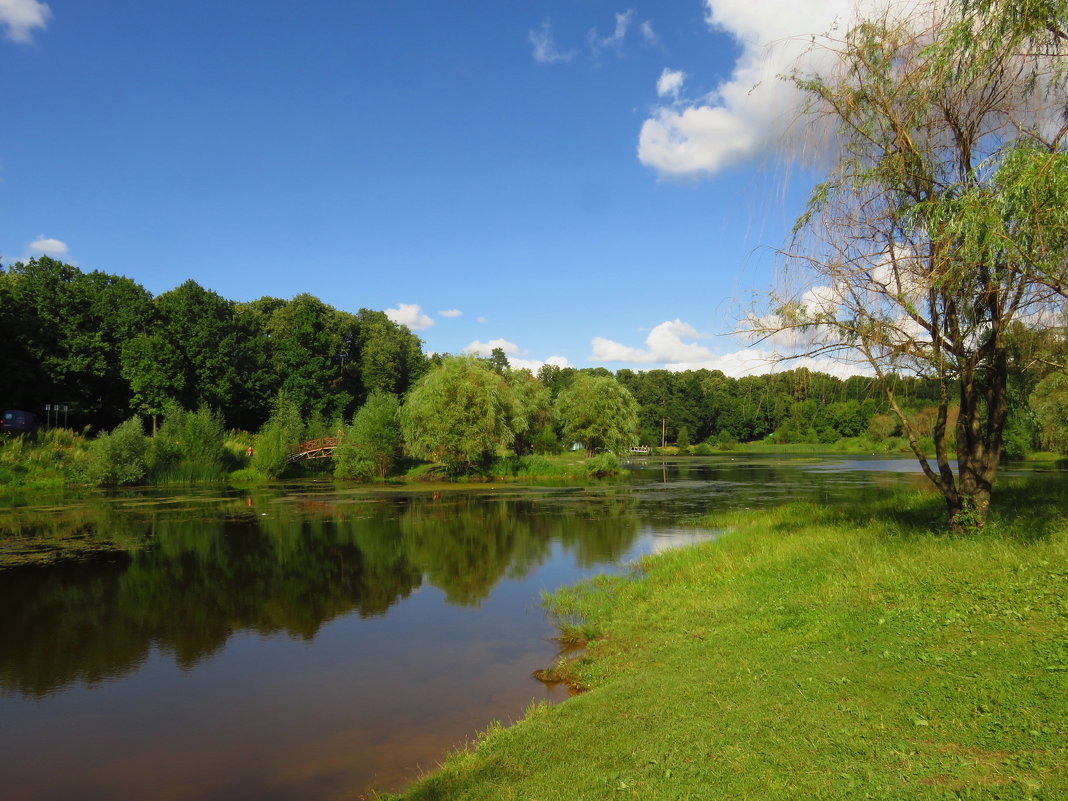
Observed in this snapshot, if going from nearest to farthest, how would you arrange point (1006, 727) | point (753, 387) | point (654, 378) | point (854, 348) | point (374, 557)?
point (1006, 727), point (854, 348), point (753, 387), point (374, 557), point (654, 378)

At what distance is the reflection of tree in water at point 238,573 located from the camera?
10938 mm

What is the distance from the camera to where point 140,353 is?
1907 inches

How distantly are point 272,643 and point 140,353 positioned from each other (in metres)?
45.2

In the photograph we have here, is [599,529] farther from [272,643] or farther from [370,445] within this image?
[370,445]

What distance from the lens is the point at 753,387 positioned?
42.7 feet

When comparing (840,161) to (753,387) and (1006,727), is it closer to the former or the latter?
(753,387)

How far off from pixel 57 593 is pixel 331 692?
8.81m

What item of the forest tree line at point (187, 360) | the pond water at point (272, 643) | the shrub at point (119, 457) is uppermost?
the forest tree line at point (187, 360)

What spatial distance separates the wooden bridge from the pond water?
21163mm

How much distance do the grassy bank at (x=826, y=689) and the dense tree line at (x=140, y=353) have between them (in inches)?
1666

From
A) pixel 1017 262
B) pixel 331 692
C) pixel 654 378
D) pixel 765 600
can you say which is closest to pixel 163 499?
pixel 331 692

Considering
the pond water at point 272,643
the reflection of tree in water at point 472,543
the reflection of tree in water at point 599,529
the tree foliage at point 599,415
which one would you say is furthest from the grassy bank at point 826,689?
the tree foliage at point 599,415

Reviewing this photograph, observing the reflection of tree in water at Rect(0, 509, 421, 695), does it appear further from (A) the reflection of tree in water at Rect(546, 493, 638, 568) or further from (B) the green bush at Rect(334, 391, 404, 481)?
(B) the green bush at Rect(334, 391, 404, 481)

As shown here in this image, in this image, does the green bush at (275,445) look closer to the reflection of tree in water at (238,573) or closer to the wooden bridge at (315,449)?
the wooden bridge at (315,449)
